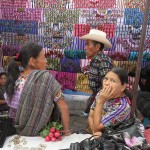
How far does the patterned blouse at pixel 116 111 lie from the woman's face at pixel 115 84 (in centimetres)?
6

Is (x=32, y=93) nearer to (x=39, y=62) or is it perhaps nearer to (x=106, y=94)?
(x=39, y=62)

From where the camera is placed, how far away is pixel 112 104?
227cm

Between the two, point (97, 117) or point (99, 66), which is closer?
point (97, 117)

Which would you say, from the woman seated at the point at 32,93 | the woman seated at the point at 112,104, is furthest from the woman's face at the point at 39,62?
the woman seated at the point at 112,104

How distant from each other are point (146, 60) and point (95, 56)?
130 centimetres

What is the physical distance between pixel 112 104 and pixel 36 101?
0.69 meters

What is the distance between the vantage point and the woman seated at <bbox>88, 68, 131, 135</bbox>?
2215 mm

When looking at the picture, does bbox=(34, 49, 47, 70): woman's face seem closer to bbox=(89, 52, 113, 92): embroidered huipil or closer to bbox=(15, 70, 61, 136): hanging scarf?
bbox=(15, 70, 61, 136): hanging scarf

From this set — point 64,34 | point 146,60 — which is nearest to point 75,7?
point 64,34

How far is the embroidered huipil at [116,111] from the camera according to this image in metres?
2.21

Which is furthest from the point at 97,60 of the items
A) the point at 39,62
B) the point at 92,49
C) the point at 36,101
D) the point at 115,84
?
the point at 36,101

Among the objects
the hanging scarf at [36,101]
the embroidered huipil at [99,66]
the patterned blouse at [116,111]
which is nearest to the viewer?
the hanging scarf at [36,101]

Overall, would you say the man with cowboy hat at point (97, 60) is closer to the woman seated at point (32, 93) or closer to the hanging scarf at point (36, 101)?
the woman seated at point (32, 93)

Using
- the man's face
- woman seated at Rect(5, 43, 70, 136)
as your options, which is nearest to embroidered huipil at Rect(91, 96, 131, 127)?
woman seated at Rect(5, 43, 70, 136)
